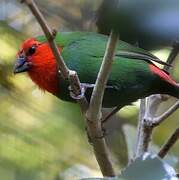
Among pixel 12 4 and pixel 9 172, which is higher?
pixel 12 4

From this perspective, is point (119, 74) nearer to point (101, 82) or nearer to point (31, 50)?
point (31, 50)

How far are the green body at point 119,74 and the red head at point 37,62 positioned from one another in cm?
13

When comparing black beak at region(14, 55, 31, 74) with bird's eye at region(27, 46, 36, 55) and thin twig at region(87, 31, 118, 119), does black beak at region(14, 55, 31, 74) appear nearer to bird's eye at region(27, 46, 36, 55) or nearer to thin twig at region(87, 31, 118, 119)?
bird's eye at region(27, 46, 36, 55)

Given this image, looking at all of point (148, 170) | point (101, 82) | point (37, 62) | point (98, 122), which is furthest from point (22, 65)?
point (148, 170)

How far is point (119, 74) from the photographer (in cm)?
199

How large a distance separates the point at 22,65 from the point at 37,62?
7 cm

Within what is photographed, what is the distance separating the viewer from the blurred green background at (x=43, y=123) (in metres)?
2.02

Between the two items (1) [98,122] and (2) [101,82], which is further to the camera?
(1) [98,122]

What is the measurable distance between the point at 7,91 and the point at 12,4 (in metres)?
0.48

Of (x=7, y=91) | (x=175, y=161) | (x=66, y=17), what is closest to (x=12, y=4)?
(x=66, y=17)

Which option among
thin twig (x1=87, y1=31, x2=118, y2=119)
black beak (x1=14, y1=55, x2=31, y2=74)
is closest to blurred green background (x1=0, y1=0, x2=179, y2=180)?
black beak (x1=14, y1=55, x2=31, y2=74)

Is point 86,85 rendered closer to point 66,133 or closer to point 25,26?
point 66,133

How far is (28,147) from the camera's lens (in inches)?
79.2

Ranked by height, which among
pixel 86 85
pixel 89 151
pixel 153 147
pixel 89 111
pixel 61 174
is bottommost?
pixel 89 151
